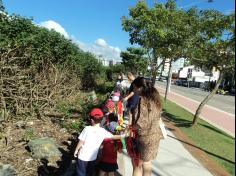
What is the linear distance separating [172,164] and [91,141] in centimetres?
289

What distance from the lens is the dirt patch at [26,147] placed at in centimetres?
577

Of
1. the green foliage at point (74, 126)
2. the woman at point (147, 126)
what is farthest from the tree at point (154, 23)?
the woman at point (147, 126)

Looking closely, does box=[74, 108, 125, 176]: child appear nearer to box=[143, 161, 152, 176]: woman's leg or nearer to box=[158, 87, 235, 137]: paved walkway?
box=[143, 161, 152, 176]: woman's leg

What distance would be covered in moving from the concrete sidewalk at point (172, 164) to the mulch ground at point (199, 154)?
138mm

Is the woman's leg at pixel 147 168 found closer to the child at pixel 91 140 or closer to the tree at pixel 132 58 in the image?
the child at pixel 91 140

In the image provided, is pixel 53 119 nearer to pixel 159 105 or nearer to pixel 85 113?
pixel 85 113

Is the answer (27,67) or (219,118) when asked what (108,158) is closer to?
(27,67)

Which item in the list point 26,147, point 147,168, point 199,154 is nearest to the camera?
point 147,168

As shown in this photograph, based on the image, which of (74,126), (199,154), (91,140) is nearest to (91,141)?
(91,140)

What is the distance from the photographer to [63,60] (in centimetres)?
1493

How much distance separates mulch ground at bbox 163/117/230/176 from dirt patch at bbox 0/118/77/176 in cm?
272

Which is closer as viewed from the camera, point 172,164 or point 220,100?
point 172,164

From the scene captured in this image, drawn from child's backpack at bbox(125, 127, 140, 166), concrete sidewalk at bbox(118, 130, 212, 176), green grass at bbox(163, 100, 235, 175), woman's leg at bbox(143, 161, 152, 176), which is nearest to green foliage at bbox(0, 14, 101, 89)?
concrete sidewalk at bbox(118, 130, 212, 176)

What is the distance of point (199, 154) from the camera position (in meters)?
7.96
